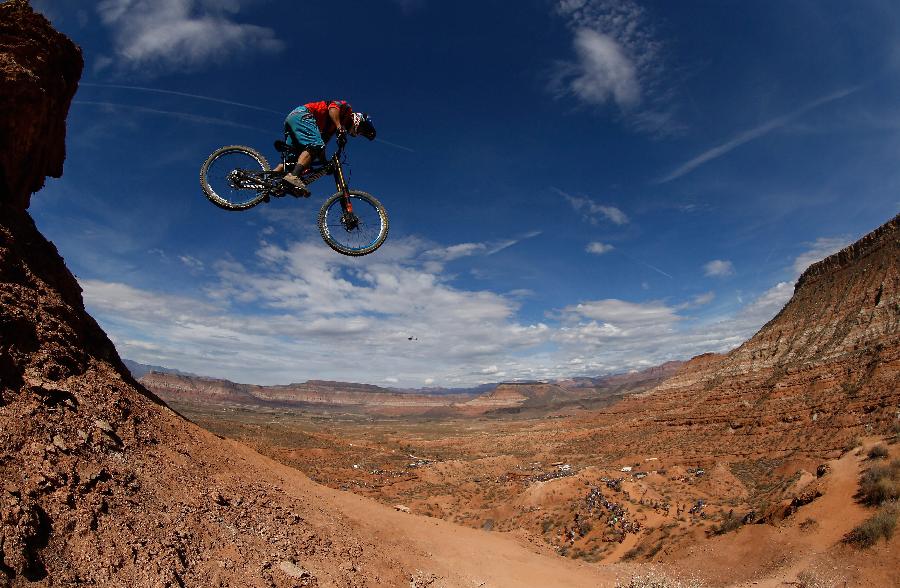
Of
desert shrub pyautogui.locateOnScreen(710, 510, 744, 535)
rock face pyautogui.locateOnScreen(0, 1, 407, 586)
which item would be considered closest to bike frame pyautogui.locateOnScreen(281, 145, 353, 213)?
rock face pyautogui.locateOnScreen(0, 1, 407, 586)

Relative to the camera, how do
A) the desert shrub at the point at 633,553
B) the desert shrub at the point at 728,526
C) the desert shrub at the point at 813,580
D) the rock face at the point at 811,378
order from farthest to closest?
the rock face at the point at 811,378 < the desert shrub at the point at 633,553 < the desert shrub at the point at 728,526 < the desert shrub at the point at 813,580

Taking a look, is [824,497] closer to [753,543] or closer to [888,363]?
[753,543]

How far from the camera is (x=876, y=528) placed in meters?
11.1

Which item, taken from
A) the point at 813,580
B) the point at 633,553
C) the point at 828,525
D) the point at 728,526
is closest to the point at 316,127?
the point at 813,580

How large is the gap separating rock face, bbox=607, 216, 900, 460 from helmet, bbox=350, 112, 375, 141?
39.9 meters

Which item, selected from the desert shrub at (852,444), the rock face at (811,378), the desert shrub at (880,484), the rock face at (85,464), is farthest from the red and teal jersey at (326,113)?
the rock face at (811,378)

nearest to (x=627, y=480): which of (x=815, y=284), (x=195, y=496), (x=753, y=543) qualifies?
(x=753, y=543)

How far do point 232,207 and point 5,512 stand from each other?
6430 millimetres

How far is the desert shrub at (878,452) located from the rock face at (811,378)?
21081 mm

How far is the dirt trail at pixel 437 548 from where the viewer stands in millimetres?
8922

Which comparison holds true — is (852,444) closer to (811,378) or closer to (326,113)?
(326,113)

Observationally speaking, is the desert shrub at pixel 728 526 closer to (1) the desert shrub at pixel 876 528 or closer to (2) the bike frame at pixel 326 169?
(1) the desert shrub at pixel 876 528

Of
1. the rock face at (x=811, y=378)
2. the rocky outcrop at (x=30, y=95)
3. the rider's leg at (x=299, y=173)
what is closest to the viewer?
the rider's leg at (x=299, y=173)

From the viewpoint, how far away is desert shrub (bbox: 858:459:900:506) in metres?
12.3
